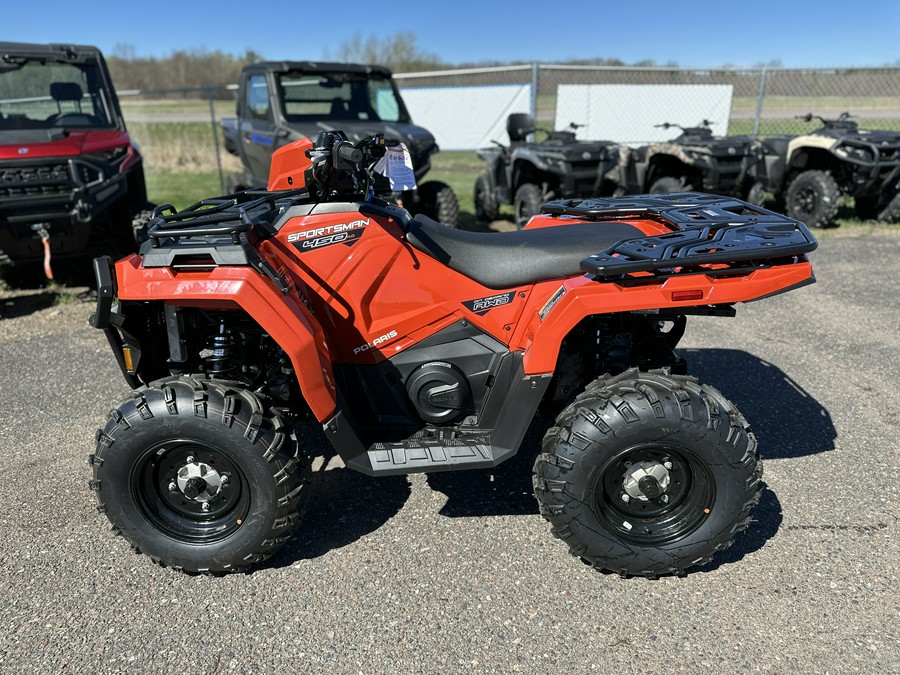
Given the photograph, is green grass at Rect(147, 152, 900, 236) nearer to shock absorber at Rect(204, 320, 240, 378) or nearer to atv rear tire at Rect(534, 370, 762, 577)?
shock absorber at Rect(204, 320, 240, 378)

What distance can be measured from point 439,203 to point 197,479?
20.8 feet

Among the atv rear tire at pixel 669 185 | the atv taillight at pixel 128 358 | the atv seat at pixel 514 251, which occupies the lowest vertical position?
the atv rear tire at pixel 669 185

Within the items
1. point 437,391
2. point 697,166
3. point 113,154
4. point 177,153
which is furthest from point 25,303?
point 177,153

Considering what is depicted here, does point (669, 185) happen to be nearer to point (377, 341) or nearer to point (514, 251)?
point (514, 251)

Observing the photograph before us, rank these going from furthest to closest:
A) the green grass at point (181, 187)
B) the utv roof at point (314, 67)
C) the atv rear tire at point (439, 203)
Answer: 1. the green grass at point (181, 187)
2. the atv rear tire at point (439, 203)
3. the utv roof at point (314, 67)

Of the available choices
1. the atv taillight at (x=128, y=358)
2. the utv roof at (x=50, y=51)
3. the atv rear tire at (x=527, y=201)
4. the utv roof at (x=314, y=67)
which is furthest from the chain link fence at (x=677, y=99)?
the atv taillight at (x=128, y=358)

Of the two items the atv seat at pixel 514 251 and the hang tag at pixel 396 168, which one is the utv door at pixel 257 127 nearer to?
the hang tag at pixel 396 168

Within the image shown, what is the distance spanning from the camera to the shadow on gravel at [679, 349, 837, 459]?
3619mm

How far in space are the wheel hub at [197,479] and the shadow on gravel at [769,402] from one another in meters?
2.76

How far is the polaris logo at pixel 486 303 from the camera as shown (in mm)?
2852

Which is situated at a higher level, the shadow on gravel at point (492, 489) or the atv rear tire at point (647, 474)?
the atv rear tire at point (647, 474)

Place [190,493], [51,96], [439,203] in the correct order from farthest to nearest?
[439,203] → [51,96] → [190,493]

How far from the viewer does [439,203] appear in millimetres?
8477

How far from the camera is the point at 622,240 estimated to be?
9.11 ft
